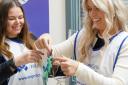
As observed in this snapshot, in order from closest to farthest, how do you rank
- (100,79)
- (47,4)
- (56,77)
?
(100,79), (56,77), (47,4)

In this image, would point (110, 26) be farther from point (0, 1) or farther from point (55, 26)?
point (55, 26)

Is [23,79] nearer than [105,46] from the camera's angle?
No

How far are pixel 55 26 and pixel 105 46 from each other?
1015 millimetres

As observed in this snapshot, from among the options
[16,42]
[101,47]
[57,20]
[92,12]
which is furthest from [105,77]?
[57,20]

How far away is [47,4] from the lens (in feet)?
7.06

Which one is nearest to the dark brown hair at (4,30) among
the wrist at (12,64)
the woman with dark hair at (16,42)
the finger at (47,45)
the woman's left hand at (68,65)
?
the woman with dark hair at (16,42)

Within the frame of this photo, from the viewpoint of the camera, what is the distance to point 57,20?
224cm

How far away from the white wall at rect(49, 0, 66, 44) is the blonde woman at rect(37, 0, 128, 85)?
858 millimetres

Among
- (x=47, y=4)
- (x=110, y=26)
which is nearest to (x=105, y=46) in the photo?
(x=110, y=26)

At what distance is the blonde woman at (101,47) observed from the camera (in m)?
1.16

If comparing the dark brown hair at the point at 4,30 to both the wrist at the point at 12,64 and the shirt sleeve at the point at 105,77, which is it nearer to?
the wrist at the point at 12,64

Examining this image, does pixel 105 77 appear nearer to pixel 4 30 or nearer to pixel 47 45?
pixel 47 45

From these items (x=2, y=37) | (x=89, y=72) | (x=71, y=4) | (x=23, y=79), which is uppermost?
(x=71, y=4)

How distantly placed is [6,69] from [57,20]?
3.36 feet
